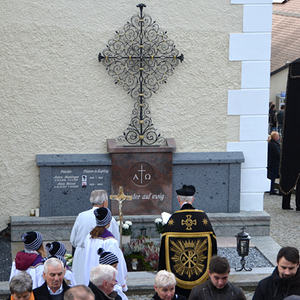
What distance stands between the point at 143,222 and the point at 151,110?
1865 mm

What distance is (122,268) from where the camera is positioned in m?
5.88

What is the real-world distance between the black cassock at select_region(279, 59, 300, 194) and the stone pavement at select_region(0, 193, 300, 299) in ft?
2.47

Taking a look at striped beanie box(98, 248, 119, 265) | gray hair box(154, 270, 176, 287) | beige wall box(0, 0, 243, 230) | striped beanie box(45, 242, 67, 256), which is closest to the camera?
gray hair box(154, 270, 176, 287)

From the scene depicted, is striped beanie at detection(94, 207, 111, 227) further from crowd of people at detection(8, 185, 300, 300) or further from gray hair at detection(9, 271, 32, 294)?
gray hair at detection(9, 271, 32, 294)

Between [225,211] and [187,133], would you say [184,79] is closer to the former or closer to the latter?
[187,133]

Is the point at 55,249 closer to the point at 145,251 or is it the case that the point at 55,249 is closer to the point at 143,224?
the point at 145,251

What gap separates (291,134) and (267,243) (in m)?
2.54

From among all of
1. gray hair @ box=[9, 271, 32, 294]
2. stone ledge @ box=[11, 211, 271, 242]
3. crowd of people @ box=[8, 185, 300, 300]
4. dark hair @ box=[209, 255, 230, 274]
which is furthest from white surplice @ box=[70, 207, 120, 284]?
stone ledge @ box=[11, 211, 271, 242]

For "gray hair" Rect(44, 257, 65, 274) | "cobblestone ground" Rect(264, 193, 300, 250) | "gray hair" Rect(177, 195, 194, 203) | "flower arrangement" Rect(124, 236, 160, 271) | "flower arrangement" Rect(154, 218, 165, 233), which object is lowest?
"cobblestone ground" Rect(264, 193, 300, 250)

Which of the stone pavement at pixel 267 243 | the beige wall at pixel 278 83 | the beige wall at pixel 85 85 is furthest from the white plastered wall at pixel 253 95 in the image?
the beige wall at pixel 278 83

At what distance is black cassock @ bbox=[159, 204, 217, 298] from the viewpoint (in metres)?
6.27

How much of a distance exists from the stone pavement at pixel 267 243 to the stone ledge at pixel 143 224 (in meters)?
0.17

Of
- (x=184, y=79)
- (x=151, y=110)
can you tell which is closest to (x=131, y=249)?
(x=151, y=110)

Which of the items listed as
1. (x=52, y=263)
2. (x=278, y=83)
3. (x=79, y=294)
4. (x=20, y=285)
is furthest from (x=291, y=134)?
(x=278, y=83)
